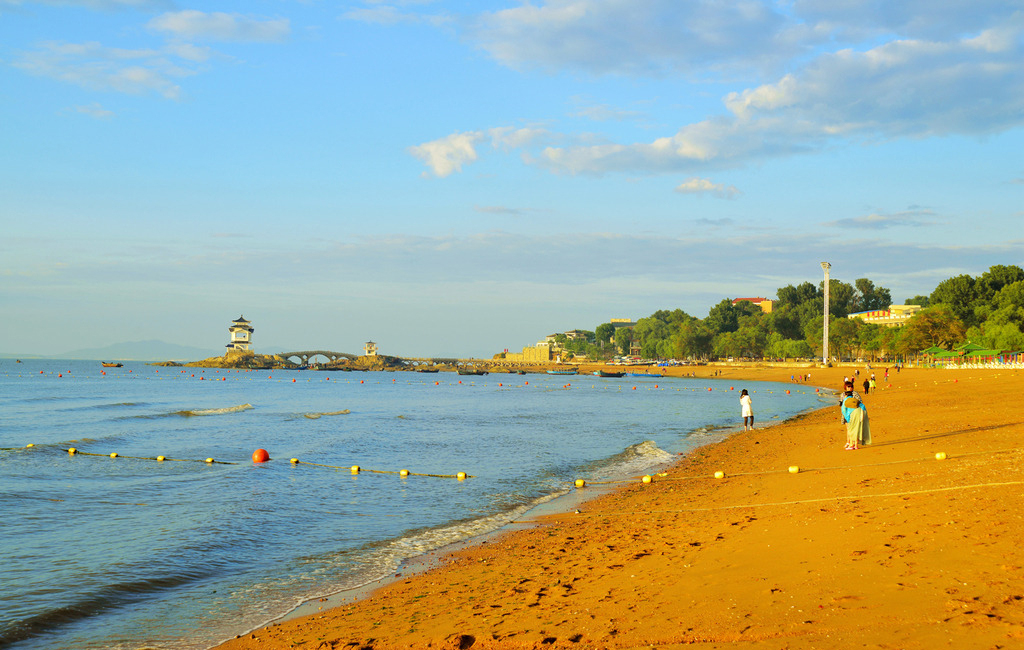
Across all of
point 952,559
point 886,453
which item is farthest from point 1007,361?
point 952,559

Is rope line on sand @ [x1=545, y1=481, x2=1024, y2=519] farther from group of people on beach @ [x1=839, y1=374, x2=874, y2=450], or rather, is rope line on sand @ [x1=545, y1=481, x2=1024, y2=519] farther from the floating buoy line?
group of people on beach @ [x1=839, y1=374, x2=874, y2=450]

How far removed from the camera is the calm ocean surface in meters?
9.71

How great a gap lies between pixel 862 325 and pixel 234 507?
14519cm

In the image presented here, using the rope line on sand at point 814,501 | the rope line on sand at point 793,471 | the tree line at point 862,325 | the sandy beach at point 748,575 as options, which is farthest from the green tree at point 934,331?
the rope line on sand at point 814,501

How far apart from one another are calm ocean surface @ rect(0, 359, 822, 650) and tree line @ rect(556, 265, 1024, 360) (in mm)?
81383

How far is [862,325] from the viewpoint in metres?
138

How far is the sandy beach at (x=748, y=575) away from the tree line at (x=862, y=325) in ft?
302

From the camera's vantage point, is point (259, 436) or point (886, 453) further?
point (259, 436)

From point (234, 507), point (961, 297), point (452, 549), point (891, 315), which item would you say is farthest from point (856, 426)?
point (891, 315)

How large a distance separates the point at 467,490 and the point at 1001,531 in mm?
13065

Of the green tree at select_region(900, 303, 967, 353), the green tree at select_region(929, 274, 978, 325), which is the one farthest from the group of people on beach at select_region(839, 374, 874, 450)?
the green tree at select_region(929, 274, 978, 325)

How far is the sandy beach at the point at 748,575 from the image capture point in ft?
19.8

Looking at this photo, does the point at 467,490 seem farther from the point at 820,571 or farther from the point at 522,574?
the point at 820,571

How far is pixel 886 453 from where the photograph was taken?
17.6m
